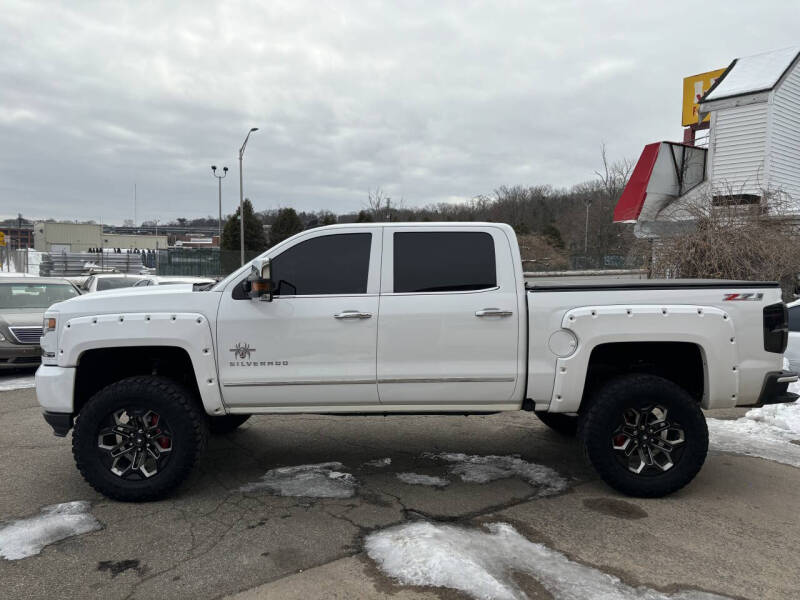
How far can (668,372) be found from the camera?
16.2 feet

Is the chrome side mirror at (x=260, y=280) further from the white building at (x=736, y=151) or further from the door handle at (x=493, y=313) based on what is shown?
the white building at (x=736, y=151)

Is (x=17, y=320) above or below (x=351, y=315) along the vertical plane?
below

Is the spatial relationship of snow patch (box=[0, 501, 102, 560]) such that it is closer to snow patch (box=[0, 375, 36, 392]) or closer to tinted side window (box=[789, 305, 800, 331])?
snow patch (box=[0, 375, 36, 392])

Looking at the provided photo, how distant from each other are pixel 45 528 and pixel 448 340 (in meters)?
2.99

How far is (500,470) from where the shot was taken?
5.11 m

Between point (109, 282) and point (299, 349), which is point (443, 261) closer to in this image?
point (299, 349)

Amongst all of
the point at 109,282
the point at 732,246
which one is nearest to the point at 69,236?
the point at 109,282

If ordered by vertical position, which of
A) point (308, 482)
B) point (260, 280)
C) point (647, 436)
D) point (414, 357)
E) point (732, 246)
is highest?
point (732, 246)

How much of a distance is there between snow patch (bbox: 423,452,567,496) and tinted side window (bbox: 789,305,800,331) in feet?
12.5

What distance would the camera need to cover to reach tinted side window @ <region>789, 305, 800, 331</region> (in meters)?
6.88

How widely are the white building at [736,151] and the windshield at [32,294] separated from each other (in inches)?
566

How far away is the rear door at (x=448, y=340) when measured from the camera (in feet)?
14.4

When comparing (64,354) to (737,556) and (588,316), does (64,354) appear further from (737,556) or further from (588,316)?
(737,556)

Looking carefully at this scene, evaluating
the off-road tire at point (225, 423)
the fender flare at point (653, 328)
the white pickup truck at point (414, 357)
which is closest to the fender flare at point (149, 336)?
the white pickup truck at point (414, 357)
